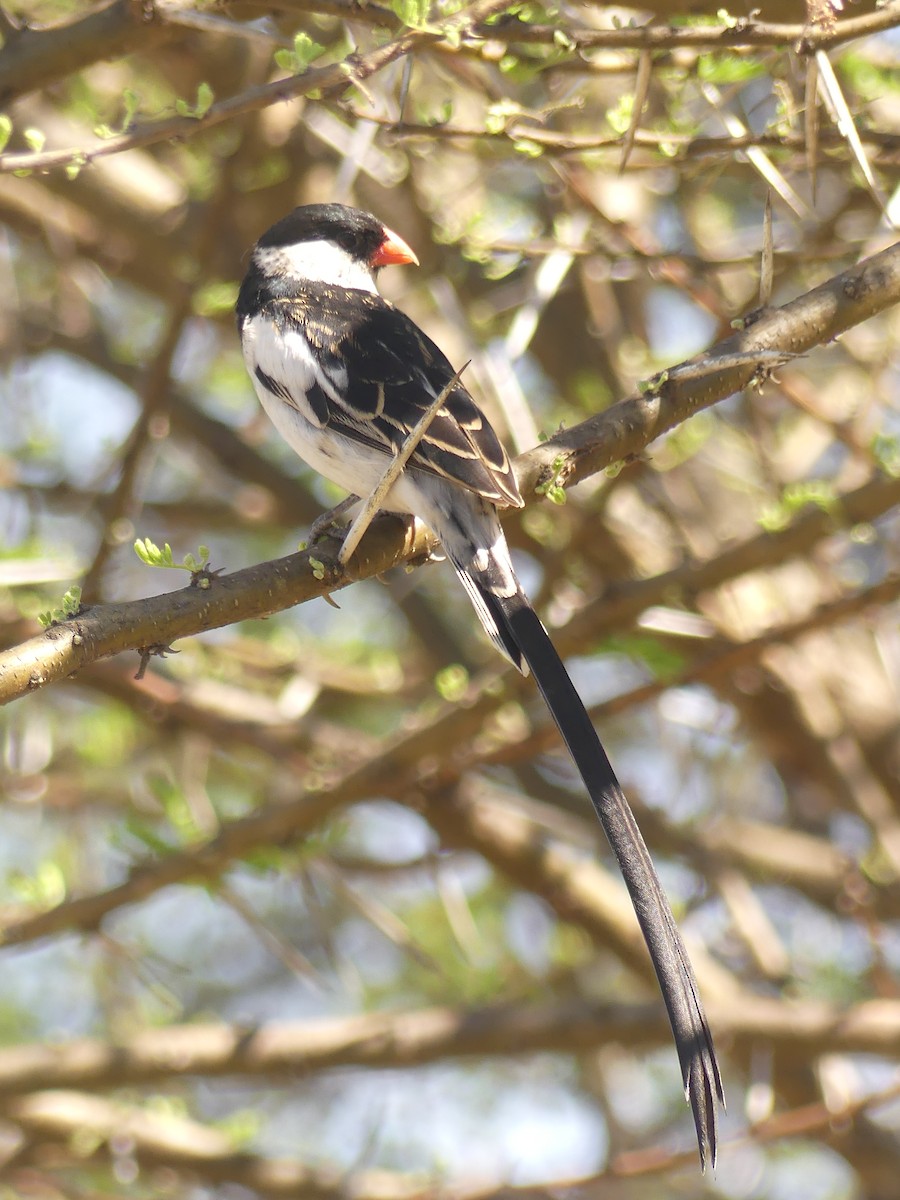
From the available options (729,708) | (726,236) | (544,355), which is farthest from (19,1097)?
(726,236)

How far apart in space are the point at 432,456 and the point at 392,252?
1427 millimetres

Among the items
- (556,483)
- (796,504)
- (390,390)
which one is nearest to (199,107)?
(390,390)

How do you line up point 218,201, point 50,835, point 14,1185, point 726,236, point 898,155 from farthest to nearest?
point 50,835 → point 726,236 → point 14,1185 → point 218,201 → point 898,155

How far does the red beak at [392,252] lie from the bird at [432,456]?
214mm

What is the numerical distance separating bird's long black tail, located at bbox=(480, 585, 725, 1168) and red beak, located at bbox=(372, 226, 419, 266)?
5.11ft

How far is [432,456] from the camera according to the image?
8.98 feet

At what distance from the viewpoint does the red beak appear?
3954 mm

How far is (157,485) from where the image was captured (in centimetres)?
632

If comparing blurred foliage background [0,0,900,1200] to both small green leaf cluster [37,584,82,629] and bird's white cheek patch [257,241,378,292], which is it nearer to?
bird's white cheek patch [257,241,378,292]

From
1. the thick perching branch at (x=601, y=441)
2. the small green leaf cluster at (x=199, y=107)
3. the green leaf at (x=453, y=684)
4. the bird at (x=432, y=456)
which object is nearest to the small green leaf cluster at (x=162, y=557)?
the thick perching branch at (x=601, y=441)

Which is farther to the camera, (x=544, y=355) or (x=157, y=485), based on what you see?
(x=157, y=485)

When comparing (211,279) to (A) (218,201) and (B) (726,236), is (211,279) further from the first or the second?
(B) (726,236)

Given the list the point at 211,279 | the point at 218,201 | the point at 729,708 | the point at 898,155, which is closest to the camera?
the point at 898,155

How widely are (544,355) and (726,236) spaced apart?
988 millimetres
